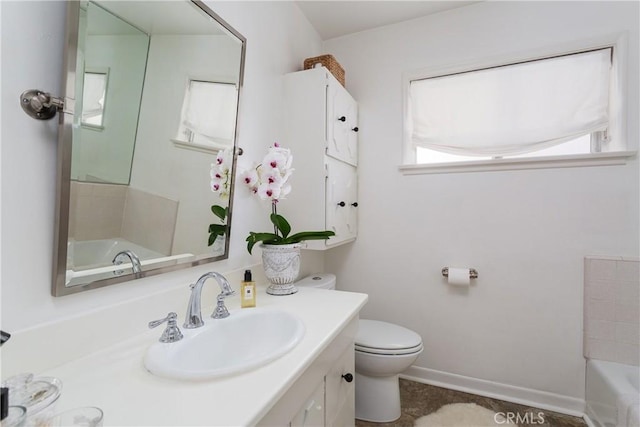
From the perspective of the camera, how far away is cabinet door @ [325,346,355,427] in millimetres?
1040

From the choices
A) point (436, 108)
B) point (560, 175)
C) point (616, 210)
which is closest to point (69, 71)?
point (436, 108)

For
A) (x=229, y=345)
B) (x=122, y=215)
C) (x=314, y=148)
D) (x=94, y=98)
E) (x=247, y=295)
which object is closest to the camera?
(x=94, y=98)

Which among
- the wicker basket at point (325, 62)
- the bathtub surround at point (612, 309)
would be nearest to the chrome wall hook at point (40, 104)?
the wicker basket at point (325, 62)

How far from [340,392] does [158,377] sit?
0.73m

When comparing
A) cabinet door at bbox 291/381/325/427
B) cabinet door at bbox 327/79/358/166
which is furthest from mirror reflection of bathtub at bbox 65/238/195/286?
cabinet door at bbox 327/79/358/166

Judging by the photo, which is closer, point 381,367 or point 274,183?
point 274,183

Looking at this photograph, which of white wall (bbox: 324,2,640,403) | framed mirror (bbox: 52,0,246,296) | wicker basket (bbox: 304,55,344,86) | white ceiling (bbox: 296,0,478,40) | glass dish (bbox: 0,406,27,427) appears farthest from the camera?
white ceiling (bbox: 296,0,478,40)

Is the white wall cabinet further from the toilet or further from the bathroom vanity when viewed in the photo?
the bathroom vanity

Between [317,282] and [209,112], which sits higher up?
[209,112]

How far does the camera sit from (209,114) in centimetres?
121

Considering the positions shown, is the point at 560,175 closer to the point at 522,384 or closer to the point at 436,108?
the point at 436,108

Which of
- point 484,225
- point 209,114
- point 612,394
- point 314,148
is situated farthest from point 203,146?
point 612,394

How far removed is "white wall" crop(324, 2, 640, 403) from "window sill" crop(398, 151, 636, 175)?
1.4 inches

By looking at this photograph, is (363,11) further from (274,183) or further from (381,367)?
(381,367)
